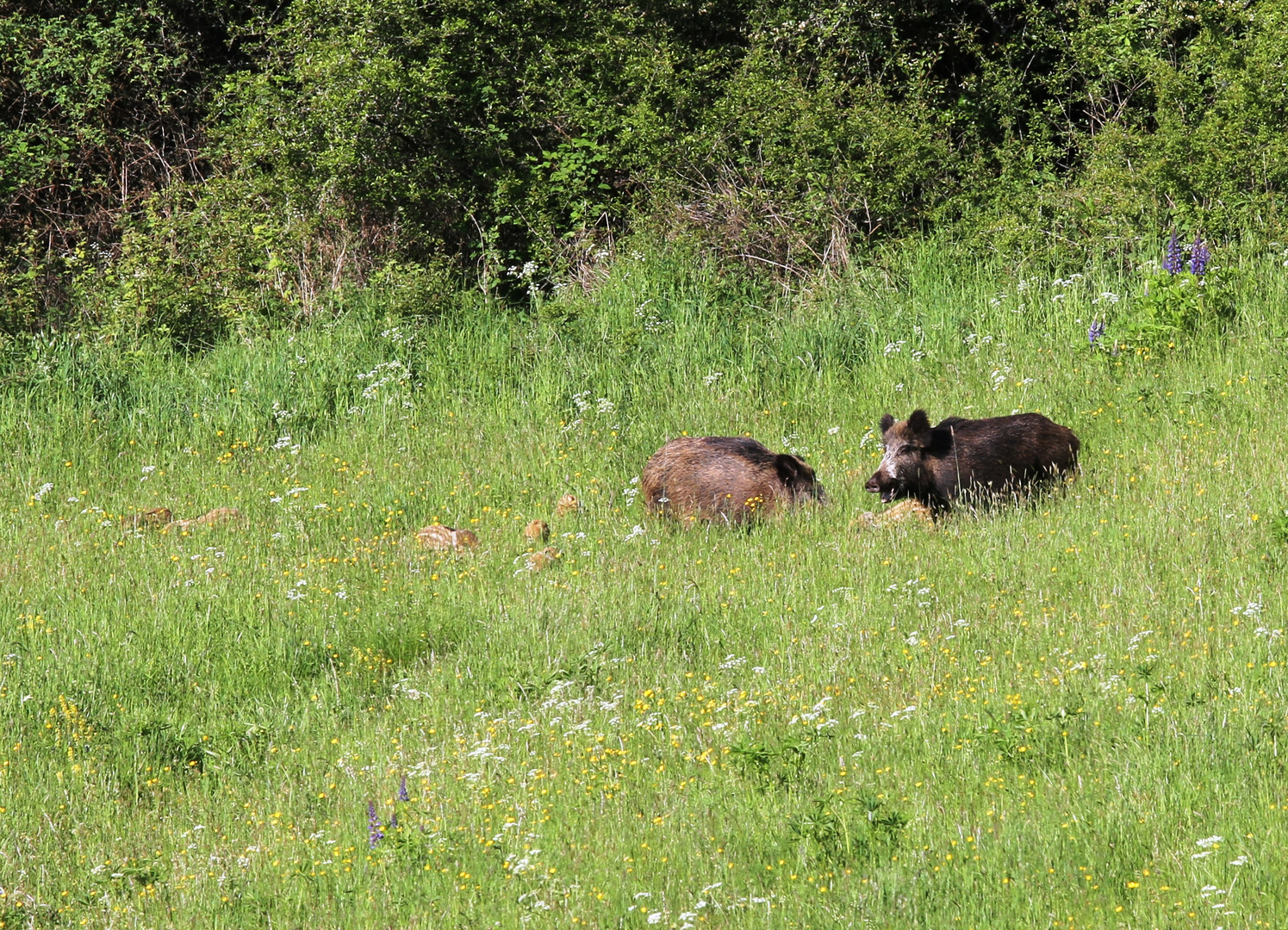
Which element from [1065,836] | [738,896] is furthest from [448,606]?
[1065,836]

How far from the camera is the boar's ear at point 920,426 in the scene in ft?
34.8

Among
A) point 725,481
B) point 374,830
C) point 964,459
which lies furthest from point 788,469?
point 374,830

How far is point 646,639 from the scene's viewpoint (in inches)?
338

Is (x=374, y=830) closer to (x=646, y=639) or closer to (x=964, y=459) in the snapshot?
(x=646, y=639)

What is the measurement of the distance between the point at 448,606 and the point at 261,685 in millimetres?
1337

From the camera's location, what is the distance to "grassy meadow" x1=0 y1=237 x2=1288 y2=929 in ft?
18.9

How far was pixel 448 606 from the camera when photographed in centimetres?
942

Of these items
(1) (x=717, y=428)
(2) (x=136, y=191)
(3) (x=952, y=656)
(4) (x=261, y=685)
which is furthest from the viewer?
(2) (x=136, y=191)

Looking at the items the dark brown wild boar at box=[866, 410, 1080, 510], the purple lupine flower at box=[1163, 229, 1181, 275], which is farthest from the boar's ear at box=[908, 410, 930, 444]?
the purple lupine flower at box=[1163, 229, 1181, 275]

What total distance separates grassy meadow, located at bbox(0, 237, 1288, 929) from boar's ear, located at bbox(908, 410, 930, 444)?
32.0 inches

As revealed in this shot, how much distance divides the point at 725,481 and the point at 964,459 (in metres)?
1.85

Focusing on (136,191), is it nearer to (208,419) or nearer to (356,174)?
(356,174)

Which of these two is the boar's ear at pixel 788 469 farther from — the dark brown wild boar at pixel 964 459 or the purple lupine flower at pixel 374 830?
the purple lupine flower at pixel 374 830

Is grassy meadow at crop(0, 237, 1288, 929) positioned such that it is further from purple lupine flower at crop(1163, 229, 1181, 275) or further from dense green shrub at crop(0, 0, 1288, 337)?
dense green shrub at crop(0, 0, 1288, 337)
